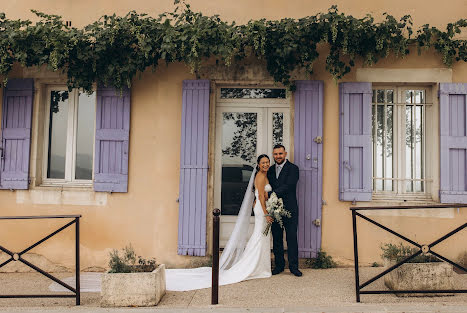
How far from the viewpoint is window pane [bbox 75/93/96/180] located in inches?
251

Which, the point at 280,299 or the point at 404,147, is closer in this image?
the point at 280,299

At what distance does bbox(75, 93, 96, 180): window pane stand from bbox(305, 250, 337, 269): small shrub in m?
3.39

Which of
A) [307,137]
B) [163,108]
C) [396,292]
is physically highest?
[163,108]

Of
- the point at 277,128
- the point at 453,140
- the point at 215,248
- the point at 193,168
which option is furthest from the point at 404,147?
the point at 215,248

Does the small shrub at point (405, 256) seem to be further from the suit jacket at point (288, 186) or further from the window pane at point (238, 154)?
the window pane at point (238, 154)

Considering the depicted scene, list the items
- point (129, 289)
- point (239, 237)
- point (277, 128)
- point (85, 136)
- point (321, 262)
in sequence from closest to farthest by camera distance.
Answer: point (129, 289) → point (239, 237) → point (321, 262) → point (277, 128) → point (85, 136)

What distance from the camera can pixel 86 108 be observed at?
642 centimetres

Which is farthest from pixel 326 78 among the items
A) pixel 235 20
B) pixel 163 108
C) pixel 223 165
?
pixel 163 108

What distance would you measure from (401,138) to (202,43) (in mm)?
3065

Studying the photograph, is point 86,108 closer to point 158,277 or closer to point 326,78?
point 158,277

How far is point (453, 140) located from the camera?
19.1ft

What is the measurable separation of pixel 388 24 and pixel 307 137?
1.75 metres

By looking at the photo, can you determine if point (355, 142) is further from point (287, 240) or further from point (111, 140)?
point (111, 140)

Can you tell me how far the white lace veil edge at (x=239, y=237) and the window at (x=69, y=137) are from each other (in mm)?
2280
